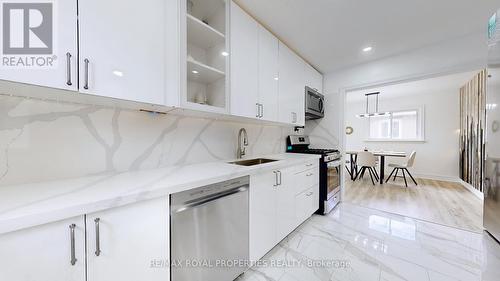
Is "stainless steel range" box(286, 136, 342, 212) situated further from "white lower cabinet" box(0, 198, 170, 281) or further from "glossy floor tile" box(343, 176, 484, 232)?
"white lower cabinet" box(0, 198, 170, 281)

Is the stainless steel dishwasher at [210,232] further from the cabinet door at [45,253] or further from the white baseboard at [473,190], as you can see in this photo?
the white baseboard at [473,190]

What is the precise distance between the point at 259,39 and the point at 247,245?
1946 mm

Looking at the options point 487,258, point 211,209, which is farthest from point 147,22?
point 487,258

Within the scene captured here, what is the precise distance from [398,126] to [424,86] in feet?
4.75

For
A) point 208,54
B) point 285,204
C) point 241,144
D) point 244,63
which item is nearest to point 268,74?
point 244,63

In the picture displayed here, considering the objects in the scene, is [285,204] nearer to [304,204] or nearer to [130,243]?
[304,204]

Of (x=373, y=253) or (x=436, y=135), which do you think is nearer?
(x=373, y=253)

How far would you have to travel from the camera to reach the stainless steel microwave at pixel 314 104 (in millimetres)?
2809

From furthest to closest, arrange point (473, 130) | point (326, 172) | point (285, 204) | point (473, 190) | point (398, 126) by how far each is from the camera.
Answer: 1. point (398, 126)
2. point (473, 130)
3. point (473, 190)
4. point (326, 172)
5. point (285, 204)

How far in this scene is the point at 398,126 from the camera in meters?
5.48

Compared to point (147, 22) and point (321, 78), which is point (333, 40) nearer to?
point (321, 78)

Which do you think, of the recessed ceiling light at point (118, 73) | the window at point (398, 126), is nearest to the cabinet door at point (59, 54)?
the recessed ceiling light at point (118, 73)

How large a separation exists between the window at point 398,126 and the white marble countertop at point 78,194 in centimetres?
608

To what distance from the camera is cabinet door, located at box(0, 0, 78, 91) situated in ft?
2.43
